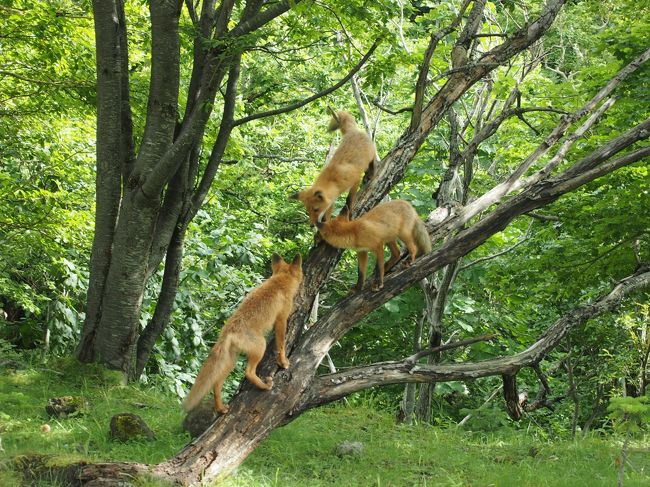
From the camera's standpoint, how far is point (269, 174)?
19078mm

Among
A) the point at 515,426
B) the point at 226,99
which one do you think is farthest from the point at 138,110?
the point at 515,426

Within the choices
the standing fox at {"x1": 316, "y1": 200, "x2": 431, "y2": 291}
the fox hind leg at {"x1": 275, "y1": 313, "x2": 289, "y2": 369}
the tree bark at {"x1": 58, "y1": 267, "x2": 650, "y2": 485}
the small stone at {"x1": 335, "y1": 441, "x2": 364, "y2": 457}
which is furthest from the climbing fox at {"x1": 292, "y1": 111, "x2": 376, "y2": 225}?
the small stone at {"x1": 335, "y1": 441, "x2": 364, "y2": 457}

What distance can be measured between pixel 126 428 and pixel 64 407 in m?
1.19

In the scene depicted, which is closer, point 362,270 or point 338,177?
point 362,270

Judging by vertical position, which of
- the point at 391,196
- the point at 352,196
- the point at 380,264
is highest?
the point at 352,196

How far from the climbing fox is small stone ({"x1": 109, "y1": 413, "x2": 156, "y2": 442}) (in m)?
2.71

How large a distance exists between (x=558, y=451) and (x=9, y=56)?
33.0 ft

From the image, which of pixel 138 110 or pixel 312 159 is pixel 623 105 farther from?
pixel 312 159

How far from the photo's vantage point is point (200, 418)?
7.25m

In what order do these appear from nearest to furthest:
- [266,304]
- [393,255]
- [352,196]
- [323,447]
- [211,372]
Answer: [211,372] < [266,304] < [323,447] < [393,255] < [352,196]

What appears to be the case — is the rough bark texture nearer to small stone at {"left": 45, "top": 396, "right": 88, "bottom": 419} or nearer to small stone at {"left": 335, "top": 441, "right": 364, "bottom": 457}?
small stone at {"left": 335, "top": 441, "right": 364, "bottom": 457}

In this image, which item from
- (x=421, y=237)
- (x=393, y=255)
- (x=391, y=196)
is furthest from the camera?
(x=391, y=196)

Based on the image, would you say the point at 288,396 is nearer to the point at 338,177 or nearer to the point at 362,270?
the point at 362,270

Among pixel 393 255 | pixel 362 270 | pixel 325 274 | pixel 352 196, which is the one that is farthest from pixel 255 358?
pixel 352 196
